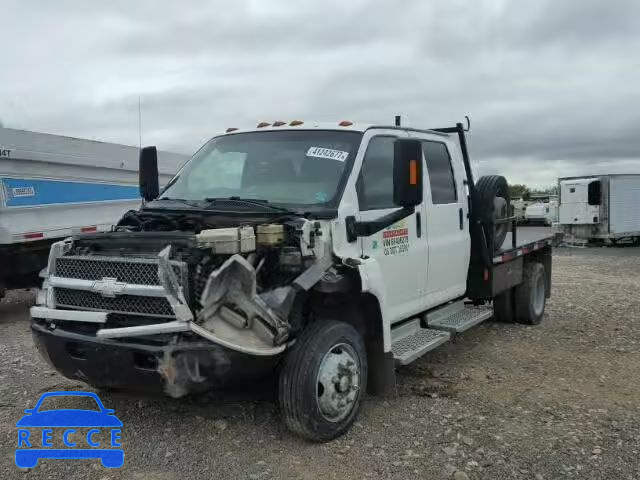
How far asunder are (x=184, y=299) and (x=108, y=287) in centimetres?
61

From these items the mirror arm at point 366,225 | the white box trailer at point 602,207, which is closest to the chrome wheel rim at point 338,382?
the mirror arm at point 366,225

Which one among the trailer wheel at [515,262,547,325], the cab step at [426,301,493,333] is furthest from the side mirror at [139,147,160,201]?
the trailer wheel at [515,262,547,325]

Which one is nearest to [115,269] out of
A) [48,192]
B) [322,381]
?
[322,381]

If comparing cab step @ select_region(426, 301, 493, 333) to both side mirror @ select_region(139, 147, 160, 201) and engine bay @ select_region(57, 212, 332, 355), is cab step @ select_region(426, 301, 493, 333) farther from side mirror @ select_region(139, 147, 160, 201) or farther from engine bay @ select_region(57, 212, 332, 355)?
side mirror @ select_region(139, 147, 160, 201)

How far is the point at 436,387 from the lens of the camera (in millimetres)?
5434

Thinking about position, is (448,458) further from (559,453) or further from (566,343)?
(566,343)

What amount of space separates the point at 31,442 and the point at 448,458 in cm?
275

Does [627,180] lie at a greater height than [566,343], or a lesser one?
greater

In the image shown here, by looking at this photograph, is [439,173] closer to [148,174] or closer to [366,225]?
[366,225]

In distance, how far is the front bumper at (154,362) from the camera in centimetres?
367

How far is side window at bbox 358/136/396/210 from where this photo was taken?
4809 mm

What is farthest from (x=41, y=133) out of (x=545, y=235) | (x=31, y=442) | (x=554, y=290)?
(x=554, y=290)

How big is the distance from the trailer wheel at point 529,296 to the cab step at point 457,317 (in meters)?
1.23

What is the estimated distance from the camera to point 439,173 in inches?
235
